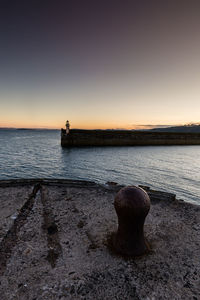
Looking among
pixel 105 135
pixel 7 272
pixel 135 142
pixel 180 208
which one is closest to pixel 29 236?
pixel 7 272

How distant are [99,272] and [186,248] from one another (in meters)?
1.85

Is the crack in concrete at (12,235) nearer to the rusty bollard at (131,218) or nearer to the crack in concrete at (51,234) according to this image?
the crack in concrete at (51,234)

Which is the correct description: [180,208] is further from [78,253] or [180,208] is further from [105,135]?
[105,135]

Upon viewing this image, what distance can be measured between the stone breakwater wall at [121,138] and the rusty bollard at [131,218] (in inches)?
1116

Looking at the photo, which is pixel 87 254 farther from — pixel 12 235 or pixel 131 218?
pixel 12 235

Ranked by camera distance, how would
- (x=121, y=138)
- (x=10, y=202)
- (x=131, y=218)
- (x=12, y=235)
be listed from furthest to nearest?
Answer: (x=121, y=138) → (x=10, y=202) → (x=12, y=235) → (x=131, y=218)

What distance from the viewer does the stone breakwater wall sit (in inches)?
1223

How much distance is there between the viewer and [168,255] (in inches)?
123

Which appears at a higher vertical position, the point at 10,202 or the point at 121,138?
the point at 121,138

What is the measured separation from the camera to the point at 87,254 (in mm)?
3053

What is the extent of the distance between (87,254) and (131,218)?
1.05m

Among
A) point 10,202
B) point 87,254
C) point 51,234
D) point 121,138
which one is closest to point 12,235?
point 51,234


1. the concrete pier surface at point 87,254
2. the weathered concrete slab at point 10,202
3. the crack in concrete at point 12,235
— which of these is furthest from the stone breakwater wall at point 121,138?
the crack in concrete at point 12,235

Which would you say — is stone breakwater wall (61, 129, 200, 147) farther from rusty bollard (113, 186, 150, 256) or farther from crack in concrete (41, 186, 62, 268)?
rusty bollard (113, 186, 150, 256)
